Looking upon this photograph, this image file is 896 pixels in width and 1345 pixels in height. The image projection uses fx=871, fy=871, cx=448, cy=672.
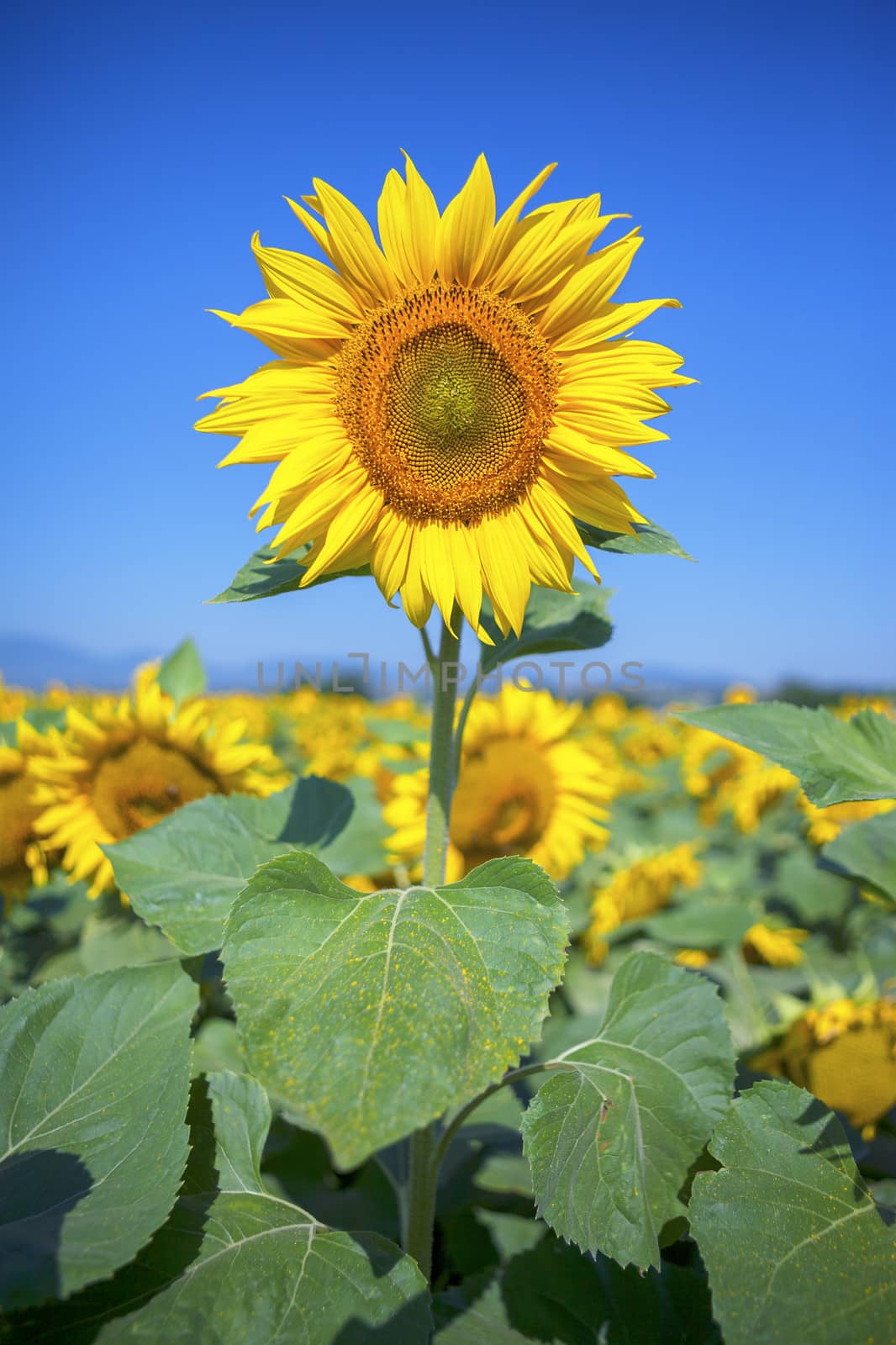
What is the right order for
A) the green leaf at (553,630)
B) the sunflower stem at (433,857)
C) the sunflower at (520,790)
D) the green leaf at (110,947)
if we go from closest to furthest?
1. the sunflower stem at (433,857)
2. the green leaf at (553,630)
3. the green leaf at (110,947)
4. the sunflower at (520,790)

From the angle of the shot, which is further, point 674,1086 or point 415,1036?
point 674,1086

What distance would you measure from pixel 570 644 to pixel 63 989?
1.30m

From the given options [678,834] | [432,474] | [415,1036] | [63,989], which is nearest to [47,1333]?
[63,989]

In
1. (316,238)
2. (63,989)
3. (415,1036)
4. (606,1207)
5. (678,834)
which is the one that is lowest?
(678,834)

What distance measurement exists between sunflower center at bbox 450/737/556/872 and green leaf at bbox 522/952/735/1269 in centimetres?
165

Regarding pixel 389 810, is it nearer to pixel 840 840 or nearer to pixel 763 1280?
pixel 840 840

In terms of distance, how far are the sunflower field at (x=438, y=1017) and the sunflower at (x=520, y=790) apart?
109cm

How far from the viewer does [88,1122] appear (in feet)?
4.91

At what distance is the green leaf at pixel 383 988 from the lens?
3.66ft

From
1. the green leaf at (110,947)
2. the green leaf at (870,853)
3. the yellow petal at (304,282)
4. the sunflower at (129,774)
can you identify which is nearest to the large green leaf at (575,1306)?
the green leaf at (870,853)

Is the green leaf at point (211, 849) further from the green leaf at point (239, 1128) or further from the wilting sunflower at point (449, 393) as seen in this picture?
the wilting sunflower at point (449, 393)

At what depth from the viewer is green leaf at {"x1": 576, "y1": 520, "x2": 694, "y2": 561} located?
1622 millimetres

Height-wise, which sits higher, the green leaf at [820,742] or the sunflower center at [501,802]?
the green leaf at [820,742]

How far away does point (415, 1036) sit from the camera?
1.17 meters
